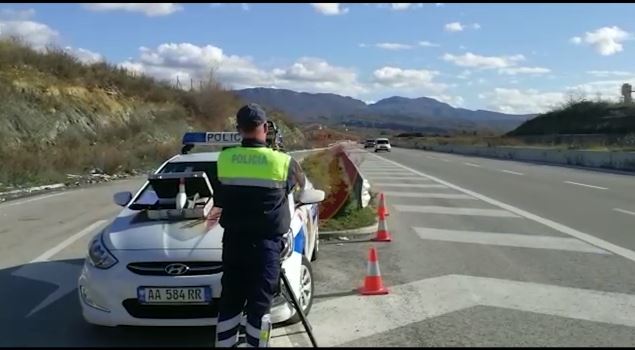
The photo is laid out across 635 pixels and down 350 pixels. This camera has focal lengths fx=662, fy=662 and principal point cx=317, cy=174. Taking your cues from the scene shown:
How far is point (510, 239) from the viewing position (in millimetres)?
10664

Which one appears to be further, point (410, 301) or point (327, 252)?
point (327, 252)

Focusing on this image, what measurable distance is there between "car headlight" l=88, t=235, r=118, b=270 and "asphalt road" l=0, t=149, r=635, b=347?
0.64m

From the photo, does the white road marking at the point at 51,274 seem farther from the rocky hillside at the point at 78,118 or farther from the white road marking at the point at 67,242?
the rocky hillside at the point at 78,118

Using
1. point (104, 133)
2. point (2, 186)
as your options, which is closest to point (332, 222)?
point (2, 186)

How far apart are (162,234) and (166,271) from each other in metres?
0.51

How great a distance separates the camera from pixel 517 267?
846cm

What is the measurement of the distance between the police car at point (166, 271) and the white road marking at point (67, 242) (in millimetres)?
3574

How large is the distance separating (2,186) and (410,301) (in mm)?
19525

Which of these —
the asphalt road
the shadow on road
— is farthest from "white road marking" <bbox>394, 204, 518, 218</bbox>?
the shadow on road

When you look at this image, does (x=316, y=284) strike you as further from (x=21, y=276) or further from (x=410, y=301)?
(x=21, y=276)

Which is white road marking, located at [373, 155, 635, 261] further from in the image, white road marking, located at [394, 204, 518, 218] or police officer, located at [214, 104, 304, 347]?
police officer, located at [214, 104, 304, 347]

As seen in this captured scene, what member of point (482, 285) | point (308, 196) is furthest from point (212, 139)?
point (482, 285)

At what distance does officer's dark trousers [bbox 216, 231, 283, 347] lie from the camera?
4652 mm

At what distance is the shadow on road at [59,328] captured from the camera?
218 inches
